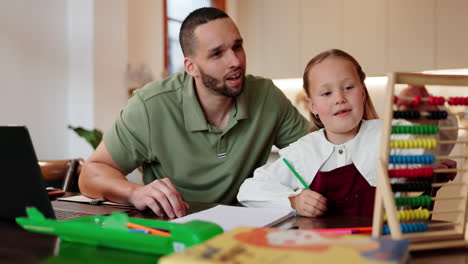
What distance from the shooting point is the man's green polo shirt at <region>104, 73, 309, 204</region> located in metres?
1.73

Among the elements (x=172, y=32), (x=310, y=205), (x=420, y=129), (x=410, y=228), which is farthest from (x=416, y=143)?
(x=172, y=32)

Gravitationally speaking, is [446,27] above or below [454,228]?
above

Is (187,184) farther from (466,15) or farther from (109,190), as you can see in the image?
(466,15)

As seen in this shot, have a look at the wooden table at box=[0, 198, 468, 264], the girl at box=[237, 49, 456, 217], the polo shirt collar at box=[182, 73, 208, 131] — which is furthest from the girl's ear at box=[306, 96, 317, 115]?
the wooden table at box=[0, 198, 468, 264]

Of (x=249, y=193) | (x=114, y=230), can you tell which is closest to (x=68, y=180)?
(x=249, y=193)

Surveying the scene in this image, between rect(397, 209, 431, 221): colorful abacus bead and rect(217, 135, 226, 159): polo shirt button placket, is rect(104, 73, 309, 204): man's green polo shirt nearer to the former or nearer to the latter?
rect(217, 135, 226, 159): polo shirt button placket

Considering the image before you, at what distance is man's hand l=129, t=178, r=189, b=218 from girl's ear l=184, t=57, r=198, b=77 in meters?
0.72

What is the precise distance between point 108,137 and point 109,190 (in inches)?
13.3

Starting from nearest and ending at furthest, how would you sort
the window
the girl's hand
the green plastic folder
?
the green plastic folder → the girl's hand → the window

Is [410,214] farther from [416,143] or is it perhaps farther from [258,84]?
[258,84]

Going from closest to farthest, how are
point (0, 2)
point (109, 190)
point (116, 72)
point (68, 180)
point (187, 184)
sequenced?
point (109, 190), point (187, 184), point (68, 180), point (0, 2), point (116, 72)

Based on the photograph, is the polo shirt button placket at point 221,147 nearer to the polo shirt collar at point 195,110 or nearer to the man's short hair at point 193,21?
the polo shirt collar at point 195,110

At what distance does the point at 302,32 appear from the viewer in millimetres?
5484

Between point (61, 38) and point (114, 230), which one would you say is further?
point (61, 38)
